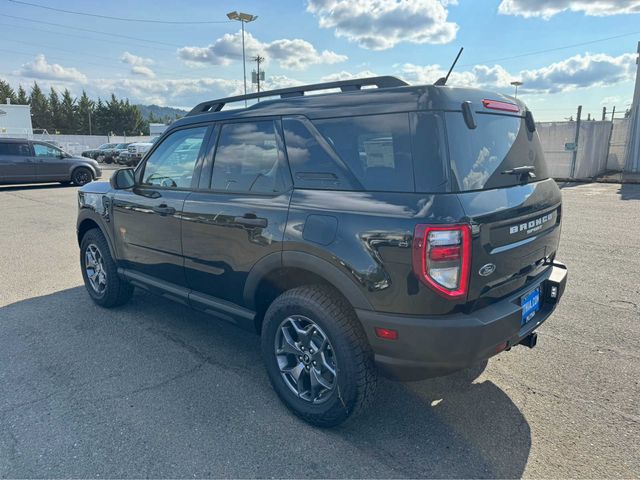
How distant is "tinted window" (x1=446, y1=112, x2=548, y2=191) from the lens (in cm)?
222

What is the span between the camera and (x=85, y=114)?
7344 centimetres

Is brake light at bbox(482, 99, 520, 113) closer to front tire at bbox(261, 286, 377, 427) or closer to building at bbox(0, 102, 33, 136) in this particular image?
front tire at bbox(261, 286, 377, 427)

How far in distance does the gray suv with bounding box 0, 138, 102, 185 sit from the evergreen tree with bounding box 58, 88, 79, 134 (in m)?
65.9

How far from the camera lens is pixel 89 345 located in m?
3.65

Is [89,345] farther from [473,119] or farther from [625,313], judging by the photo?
[625,313]

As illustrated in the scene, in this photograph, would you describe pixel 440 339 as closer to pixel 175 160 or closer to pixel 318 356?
pixel 318 356

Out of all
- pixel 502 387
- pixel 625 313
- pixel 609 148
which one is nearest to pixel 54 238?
pixel 502 387

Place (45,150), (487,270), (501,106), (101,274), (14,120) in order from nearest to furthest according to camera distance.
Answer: (487,270) → (501,106) → (101,274) → (45,150) → (14,120)

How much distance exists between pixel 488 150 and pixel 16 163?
17.0 meters

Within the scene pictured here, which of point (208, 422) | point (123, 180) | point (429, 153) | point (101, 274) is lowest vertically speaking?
point (208, 422)

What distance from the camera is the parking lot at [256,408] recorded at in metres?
2.29

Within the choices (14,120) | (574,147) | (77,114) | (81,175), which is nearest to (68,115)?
(77,114)

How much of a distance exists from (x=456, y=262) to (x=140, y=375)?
240 cm

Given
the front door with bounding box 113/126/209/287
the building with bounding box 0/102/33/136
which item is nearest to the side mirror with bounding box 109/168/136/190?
the front door with bounding box 113/126/209/287
